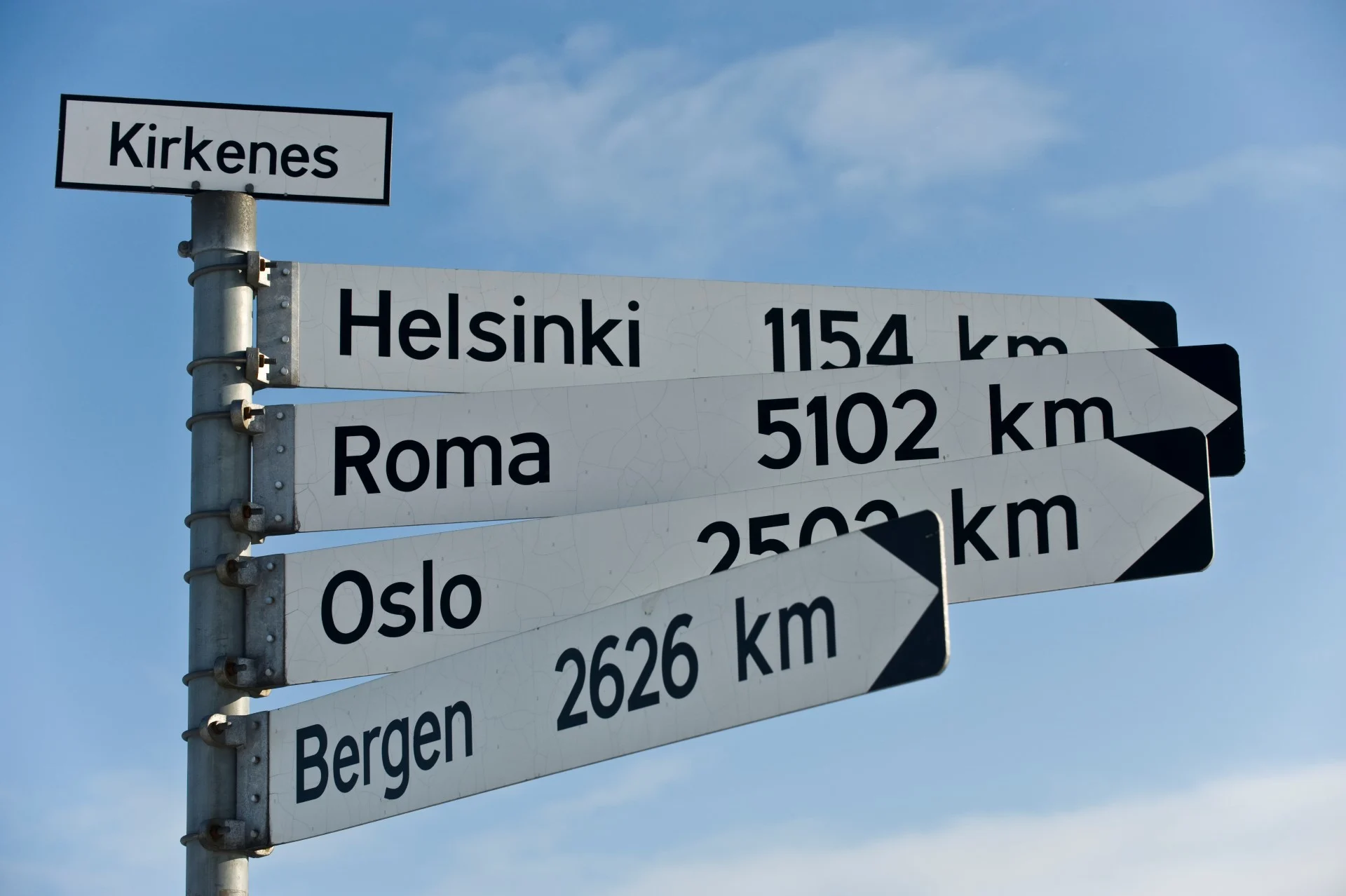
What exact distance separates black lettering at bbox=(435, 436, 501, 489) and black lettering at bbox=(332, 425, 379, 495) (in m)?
0.17

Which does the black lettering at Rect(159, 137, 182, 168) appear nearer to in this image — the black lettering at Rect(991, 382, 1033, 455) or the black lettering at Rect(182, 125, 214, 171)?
the black lettering at Rect(182, 125, 214, 171)

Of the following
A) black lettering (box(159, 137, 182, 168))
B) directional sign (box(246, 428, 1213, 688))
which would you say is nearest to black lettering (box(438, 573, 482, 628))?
directional sign (box(246, 428, 1213, 688))

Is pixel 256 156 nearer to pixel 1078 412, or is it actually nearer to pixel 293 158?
pixel 293 158

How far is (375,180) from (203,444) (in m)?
0.94

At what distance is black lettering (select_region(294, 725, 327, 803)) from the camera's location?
3611mm

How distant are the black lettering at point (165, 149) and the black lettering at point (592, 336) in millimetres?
1232

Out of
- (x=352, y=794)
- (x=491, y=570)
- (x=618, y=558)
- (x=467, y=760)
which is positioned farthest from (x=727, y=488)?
(x=352, y=794)

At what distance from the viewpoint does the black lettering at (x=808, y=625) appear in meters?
2.89

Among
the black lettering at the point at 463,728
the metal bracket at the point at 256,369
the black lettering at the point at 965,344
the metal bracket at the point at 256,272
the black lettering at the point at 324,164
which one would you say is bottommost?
the black lettering at the point at 463,728

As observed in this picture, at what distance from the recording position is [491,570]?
373 cm

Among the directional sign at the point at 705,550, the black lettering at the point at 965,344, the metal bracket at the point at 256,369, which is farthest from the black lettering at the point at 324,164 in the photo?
the black lettering at the point at 965,344

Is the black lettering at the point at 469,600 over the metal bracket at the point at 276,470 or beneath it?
beneath

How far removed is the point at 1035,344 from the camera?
168 inches

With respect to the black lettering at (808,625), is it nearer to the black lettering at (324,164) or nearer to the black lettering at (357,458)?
the black lettering at (357,458)
